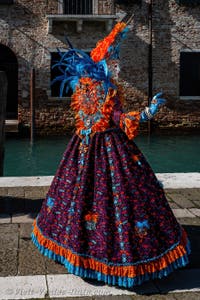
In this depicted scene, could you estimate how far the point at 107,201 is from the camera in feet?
9.84

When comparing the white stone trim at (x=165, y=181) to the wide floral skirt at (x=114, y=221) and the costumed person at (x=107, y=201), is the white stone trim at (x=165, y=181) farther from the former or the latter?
the wide floral skirt at (x=114, y=221)

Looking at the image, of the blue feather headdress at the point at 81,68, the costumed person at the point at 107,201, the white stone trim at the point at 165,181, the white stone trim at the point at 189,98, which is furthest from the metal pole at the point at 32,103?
the costumed person at the point at 107,201

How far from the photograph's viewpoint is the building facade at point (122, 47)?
15164 mm

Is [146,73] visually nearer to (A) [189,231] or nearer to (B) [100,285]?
(A) [189,231]

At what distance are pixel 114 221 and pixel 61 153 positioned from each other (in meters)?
10.0

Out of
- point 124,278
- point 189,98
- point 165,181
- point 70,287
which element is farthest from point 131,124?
point 189,98

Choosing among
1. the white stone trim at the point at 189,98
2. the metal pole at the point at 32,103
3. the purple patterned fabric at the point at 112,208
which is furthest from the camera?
the white stone trim at the point at 189,98

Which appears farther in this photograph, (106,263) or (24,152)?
(24,152)

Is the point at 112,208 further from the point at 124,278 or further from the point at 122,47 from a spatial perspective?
the point at 122,47

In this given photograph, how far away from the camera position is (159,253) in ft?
9.74

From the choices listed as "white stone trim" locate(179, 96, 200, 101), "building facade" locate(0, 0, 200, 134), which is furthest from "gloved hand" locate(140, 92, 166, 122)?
"white stone trim" locate(179, 96, 200, 101)

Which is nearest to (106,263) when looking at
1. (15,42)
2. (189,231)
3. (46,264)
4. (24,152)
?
(46,264)

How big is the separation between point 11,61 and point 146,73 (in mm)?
4750

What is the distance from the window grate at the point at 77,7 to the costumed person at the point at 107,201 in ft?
40.8
